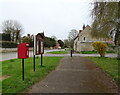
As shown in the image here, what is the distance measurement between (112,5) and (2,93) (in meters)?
8.80

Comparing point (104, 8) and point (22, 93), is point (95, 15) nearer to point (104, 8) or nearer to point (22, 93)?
point (104, 8)

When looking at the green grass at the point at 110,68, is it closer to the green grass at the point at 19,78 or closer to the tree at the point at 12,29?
→ the green grass at the point at 19,78

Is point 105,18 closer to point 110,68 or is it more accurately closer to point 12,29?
point 110,68

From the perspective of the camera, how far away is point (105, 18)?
10992 millimetres

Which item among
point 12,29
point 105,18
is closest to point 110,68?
point 105,18

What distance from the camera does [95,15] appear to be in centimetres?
1130

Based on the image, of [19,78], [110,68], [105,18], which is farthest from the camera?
[105,18]

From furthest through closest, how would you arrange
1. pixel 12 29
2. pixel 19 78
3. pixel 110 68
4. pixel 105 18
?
1. pixel 12 29
2. pixel 105 18
3. pixel 110 68
4. pixel 19 78

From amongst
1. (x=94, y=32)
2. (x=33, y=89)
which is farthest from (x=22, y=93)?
(x=94, y=32)

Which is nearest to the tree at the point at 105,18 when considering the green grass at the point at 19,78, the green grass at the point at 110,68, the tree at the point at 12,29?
the green grass at the point at 110,68

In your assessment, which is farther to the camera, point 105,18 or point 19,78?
point 105,18

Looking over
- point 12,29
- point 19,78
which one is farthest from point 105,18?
point 12,29

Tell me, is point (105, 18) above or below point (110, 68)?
above

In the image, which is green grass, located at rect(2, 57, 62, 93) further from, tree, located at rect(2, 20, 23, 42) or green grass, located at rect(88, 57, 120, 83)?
tree, located at rect(2, 20, 23, 42)
